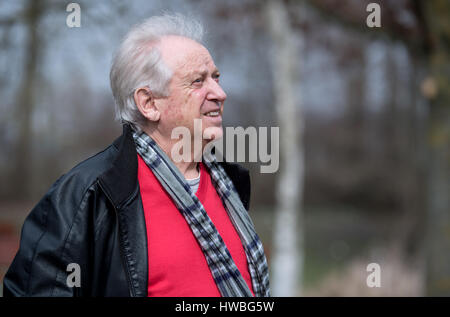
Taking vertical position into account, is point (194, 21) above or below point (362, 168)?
above

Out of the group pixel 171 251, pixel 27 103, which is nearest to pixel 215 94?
pixel 171 251

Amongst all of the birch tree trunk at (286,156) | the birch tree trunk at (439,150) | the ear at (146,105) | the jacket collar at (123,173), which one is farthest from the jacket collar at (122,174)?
the birch tree trunk at (286,156)

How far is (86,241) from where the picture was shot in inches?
62.2

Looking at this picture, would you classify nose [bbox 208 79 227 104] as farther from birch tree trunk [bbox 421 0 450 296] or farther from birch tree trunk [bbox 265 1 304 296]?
birch tree trunk [bbox 265 1 304 296]

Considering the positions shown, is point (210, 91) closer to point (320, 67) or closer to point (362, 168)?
point (320, 67)

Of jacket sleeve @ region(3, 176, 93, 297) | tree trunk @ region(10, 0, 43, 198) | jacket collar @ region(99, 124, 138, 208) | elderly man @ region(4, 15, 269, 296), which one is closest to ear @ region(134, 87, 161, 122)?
elderly man @ region(4, 15, 269, 296)

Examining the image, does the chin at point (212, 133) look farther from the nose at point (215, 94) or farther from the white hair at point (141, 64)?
the white hair at point (141, 64)

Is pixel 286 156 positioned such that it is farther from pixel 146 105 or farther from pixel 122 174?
pixel 122 174

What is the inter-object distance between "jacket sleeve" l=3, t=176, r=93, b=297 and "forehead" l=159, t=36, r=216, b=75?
24.7 inches

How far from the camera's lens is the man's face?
189cm

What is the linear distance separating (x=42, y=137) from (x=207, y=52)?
10965 millimetres

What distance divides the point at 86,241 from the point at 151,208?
0.88 ft
